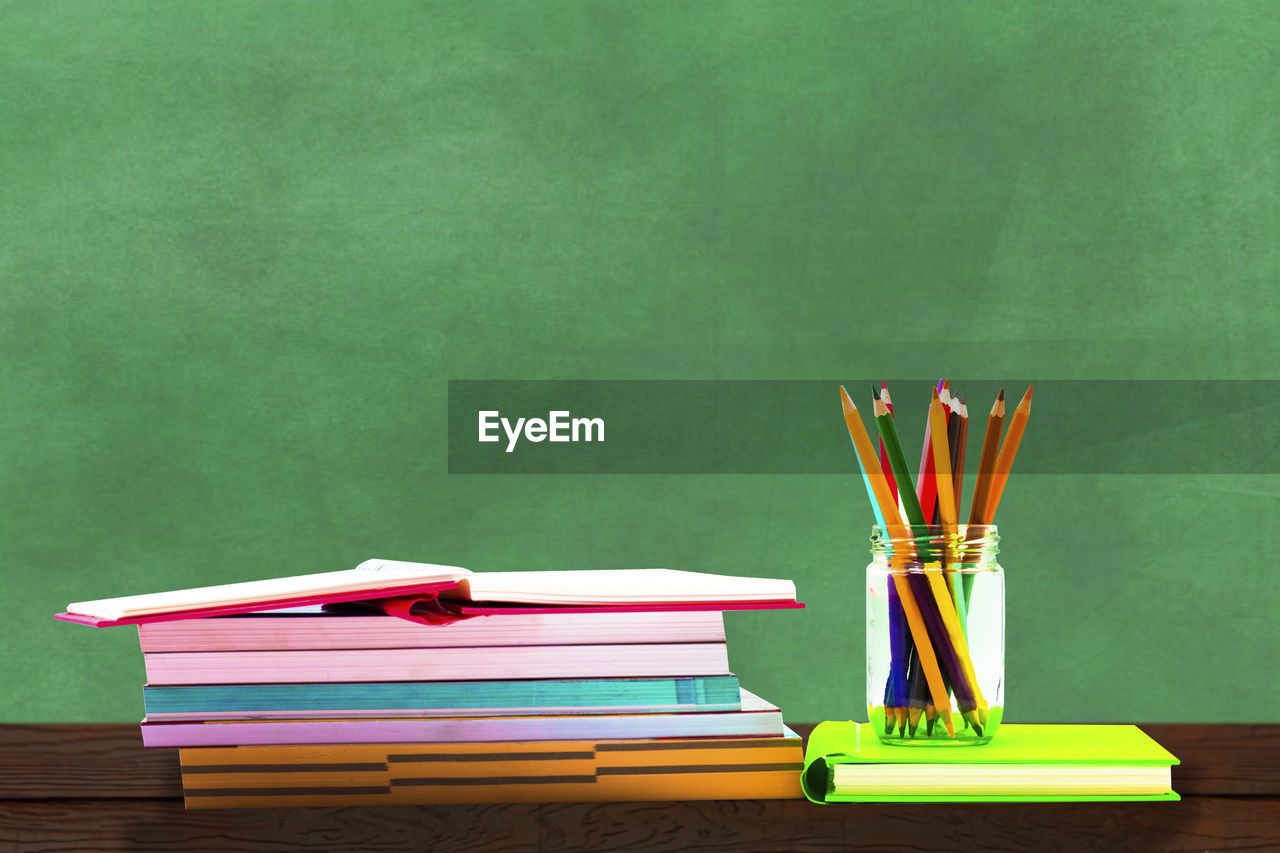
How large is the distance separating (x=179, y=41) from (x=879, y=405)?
3.38 feet

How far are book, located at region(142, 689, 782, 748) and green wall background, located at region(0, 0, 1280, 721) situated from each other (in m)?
0.71

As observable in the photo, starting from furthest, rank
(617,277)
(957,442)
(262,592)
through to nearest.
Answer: (617,277), (957,442), (262,592)

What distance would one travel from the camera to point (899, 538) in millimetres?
710

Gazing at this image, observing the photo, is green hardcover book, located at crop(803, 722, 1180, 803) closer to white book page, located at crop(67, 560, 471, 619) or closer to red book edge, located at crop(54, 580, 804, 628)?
red book edge, located at crop(54, 580, 804, 628)

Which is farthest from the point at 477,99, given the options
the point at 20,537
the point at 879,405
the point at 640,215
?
the point at 879,405

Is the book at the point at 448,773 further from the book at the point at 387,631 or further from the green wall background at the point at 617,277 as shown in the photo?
the green wall background at the point at 617,277

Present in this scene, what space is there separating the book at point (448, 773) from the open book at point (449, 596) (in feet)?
0.23

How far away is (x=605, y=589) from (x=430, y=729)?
0.38 feet

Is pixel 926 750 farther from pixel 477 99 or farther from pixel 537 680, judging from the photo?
pixel 477 99

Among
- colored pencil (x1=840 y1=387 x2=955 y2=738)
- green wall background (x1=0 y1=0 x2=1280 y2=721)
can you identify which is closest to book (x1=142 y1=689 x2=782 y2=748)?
colored pencil (x1=840 y1=387 x2=955 y2=738)

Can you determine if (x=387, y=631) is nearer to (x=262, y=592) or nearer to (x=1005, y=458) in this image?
(x=262, y=592)

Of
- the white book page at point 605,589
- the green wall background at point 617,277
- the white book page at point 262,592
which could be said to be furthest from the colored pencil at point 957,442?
the green wall background at point 617,277

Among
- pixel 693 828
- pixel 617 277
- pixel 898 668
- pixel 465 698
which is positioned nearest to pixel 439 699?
pixel 465 698

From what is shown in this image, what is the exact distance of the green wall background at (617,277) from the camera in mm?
1355
